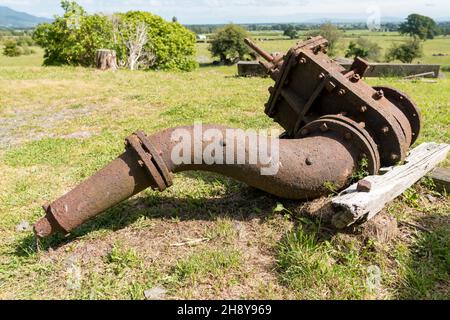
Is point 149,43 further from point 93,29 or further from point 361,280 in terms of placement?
point 361,280

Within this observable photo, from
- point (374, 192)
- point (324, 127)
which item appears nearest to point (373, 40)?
point (324, 127)

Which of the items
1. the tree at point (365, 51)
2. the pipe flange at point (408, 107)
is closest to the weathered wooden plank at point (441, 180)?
the pipe flange at point (408, 107)

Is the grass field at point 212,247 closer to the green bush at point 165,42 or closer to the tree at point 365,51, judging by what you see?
the green bush at point 165,42

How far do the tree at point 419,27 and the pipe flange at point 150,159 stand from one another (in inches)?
4321

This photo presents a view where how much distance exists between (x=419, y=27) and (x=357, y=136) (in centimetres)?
11671

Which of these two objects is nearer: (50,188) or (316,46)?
(316,46)

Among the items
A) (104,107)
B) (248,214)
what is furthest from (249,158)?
(104,107)

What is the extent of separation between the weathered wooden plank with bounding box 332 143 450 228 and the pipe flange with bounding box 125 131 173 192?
1391 millimetres

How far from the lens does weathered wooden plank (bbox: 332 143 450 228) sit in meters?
3.01

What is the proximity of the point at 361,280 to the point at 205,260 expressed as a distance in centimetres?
121

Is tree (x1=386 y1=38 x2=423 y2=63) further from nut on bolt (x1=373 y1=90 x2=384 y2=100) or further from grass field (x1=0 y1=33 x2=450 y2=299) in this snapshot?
nut on bolt (x1=373 y1=90 x2=384 y2=100)

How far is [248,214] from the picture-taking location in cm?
389

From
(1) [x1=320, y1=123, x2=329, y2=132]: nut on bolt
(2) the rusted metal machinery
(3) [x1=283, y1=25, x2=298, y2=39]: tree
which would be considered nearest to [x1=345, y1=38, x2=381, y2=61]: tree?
(3) [x1=283, y1=25, x2=298, y2=39]: tree

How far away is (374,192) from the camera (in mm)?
3195
